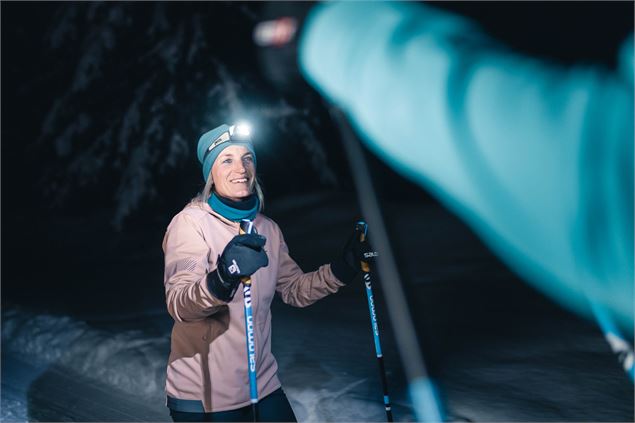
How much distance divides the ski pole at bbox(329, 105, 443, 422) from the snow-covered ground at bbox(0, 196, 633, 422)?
10 centimetres

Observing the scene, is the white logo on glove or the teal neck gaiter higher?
the teal neck gaiter

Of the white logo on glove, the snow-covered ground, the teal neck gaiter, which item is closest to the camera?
the white logo on glove

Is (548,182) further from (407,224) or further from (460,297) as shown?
(407,224)

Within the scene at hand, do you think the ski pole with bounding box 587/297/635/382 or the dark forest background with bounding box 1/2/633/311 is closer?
the ski pole with bounding box 587/297/635/382

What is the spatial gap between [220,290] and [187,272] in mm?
247

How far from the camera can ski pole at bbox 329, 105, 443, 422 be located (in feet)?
11.3

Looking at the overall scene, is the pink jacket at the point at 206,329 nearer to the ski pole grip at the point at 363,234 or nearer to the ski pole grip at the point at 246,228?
the ski pole grip at the point at 246,228

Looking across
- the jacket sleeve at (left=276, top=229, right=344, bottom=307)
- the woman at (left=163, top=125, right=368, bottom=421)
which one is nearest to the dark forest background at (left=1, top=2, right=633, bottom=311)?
the jacket sleeve at (left=276, top=229, right=344, bottom=307)

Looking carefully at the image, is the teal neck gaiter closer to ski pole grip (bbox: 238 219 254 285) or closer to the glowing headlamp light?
ski pole grip (bbox: 238 219 254 285)

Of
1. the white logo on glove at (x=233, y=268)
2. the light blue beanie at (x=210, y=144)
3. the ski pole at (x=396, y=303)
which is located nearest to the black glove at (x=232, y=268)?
the white logo on glove at (x=233, y=268)

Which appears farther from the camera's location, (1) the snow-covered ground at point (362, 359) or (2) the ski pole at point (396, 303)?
(1) the snow-covered ground at point (362, 359)

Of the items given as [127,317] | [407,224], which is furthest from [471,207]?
[127,317]

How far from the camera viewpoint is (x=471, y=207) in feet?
39.8

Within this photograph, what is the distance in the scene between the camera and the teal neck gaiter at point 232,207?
7.89ft
